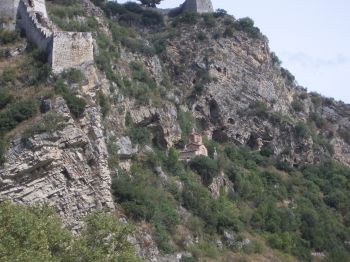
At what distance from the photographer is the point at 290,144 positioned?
7250 centimetres

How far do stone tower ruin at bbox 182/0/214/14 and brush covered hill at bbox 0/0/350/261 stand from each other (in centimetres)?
248

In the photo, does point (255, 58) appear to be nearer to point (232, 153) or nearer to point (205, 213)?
point (232, 153)

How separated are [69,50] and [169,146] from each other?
1160 cm

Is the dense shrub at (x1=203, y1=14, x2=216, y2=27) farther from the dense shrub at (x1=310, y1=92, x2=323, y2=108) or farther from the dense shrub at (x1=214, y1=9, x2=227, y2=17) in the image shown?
the dense shrub at (x1=310, y1=92, x2=323, y2=108)

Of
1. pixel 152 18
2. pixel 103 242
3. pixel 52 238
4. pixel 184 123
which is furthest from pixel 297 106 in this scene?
pixel 52 238

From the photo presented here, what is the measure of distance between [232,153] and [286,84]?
15982 mm

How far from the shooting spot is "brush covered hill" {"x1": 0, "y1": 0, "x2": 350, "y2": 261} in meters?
45.7

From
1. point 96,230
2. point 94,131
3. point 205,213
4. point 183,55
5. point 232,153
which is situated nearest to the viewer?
point 96,230

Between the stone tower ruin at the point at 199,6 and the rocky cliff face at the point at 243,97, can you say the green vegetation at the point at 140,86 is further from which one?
the stone tower ruin at the point at 199,6

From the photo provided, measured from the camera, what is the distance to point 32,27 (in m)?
57.5

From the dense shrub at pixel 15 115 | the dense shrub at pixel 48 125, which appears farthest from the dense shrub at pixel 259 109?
the dense shrub at pixel 48 125

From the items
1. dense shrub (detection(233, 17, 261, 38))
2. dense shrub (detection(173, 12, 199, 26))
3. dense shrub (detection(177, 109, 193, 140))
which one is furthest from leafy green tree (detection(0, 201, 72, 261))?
dense shrub (detection(233, 17, 261, 38))

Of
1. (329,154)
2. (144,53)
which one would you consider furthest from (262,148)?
(144,53)

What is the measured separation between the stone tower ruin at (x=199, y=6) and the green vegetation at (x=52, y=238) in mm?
43581
